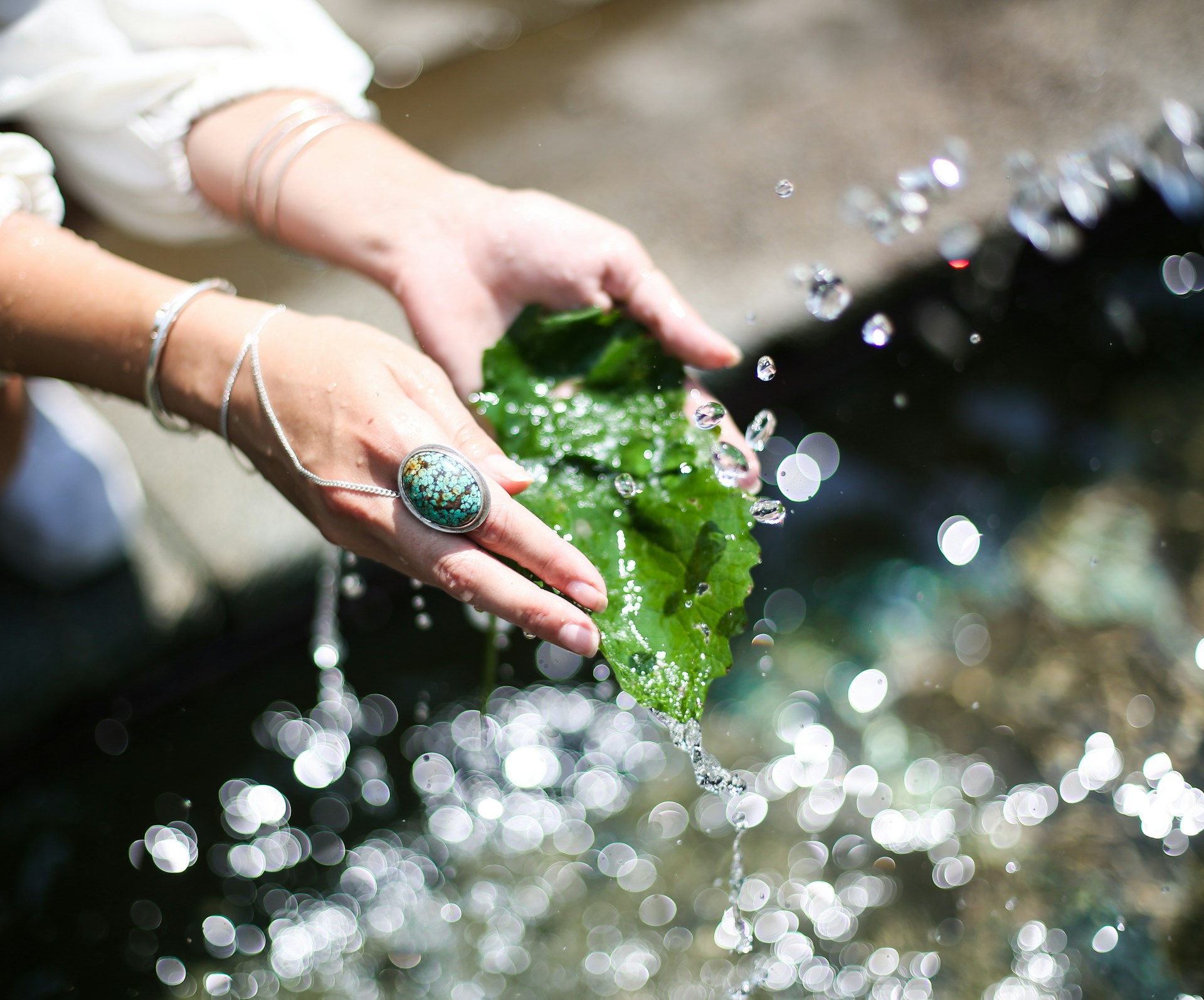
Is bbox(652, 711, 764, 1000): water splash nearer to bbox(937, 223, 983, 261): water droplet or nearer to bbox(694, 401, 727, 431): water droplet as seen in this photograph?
bbox(694, 401, 727, 431): water droplet

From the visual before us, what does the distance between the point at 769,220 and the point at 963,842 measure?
1.88 m

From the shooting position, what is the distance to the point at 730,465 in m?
1.62

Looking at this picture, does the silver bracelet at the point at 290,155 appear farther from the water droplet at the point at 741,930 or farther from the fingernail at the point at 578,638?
the water droplet at the point at 741,930

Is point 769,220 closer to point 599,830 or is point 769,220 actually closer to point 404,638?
point 404,638

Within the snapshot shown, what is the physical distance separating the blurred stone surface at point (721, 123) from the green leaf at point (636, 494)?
96cm

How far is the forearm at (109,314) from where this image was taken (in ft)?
5.27

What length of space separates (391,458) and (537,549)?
0.87ft

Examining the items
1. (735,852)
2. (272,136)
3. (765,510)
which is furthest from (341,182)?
(735,852)

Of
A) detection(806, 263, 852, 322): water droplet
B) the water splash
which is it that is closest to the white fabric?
the water splash

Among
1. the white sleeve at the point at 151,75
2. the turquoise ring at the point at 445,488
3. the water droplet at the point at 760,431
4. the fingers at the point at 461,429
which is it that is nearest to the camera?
the turquoise ring at the point at 445,488

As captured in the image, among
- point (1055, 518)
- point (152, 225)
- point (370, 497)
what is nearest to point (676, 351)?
point (370, 497)

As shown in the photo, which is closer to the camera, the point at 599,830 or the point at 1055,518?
the point at 599,830

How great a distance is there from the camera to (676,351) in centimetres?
173

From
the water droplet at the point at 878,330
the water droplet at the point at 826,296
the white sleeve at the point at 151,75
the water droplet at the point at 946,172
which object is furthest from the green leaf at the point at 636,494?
the water droplet at the point at 946,172
